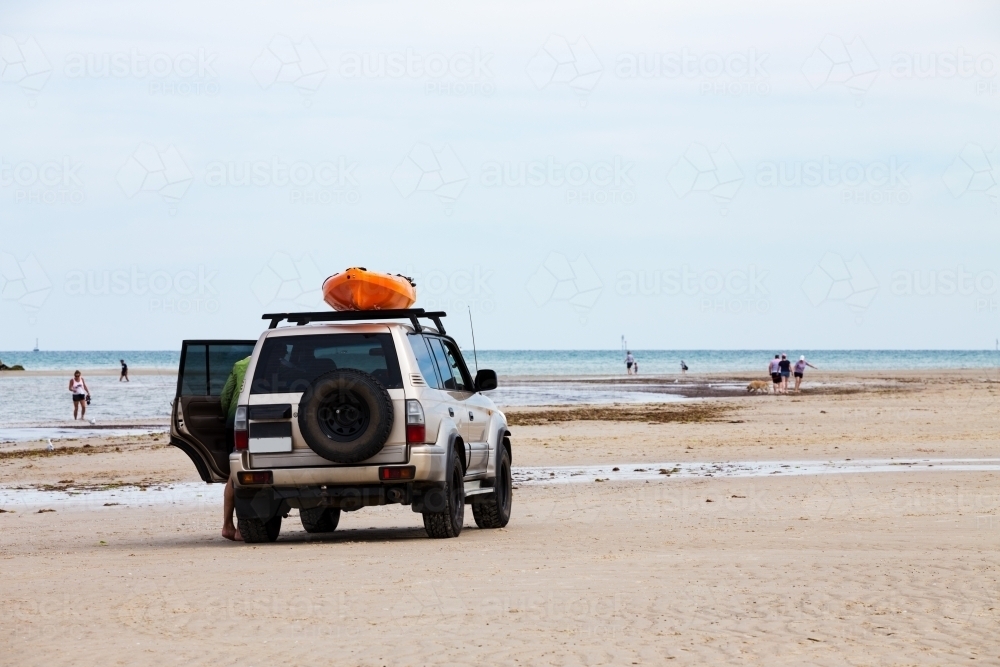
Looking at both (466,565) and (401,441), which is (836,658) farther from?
(401,441)

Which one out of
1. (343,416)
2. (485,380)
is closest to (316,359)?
(343,416)

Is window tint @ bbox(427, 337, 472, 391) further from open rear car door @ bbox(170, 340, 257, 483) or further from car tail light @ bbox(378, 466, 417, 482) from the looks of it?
open rear car door @ bbox(170, 340, 257, 483)

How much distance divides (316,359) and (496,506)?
2.62 m

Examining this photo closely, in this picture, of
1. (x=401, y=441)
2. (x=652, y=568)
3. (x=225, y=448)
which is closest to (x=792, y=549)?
(x=652, y=568)

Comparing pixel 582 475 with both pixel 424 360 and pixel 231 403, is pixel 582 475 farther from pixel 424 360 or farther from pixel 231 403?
pixel 231 403

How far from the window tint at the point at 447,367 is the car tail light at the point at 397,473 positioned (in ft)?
3.98

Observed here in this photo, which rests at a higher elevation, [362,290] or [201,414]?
[362,290]

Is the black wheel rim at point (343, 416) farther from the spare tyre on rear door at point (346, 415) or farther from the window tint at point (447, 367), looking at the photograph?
the window tint at point (447, 367)

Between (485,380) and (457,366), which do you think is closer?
(485,380)

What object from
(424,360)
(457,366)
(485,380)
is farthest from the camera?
(457,366)

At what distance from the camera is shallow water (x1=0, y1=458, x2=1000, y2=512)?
53.9 ft

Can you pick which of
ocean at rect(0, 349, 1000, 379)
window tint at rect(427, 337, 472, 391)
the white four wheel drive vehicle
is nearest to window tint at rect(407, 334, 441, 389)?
the white four wheel drive vehicle

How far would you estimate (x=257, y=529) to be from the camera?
11.6 m

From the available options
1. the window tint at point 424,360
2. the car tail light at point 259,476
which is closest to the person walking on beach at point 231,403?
the car tail light at point 259,476
